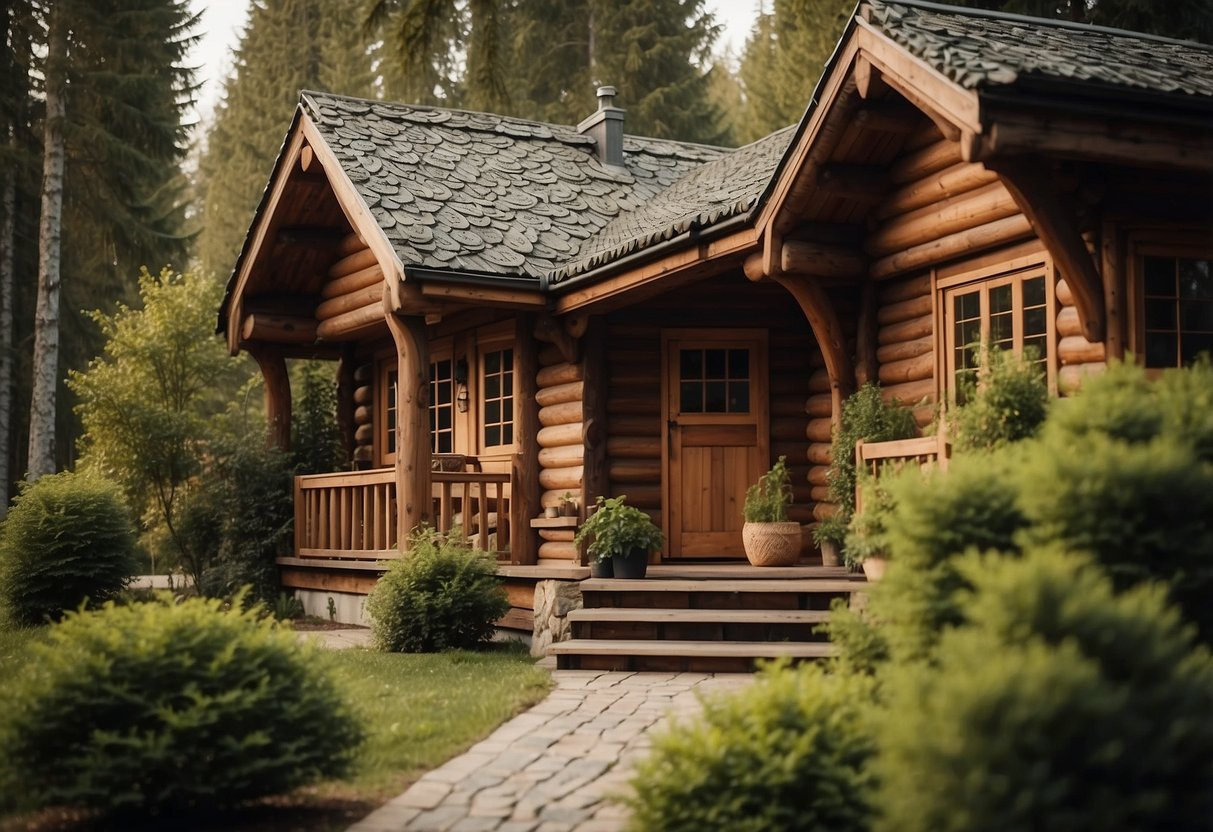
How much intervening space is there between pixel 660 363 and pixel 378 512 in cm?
329

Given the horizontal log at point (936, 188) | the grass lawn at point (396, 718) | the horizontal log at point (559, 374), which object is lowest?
the grass lawn at point (396, 718)

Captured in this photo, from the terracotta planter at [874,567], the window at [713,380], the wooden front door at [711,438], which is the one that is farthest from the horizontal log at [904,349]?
the terracotta planter at [874,567]

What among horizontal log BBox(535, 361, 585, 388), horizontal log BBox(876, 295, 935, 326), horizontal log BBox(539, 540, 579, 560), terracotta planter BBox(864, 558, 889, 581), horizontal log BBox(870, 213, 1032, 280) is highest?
horizontal log BBox(870, 213, 1032, 280)

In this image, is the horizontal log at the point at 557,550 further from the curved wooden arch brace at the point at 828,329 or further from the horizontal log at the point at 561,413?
the curved wooden arch brace at the point at 828,329

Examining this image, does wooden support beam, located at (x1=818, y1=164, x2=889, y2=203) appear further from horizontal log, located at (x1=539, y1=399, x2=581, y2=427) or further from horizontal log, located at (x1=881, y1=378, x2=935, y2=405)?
horizontal log, located at (x1=539, y1=399, x2=581, y2=427)

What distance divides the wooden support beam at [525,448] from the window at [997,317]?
14.5 feet

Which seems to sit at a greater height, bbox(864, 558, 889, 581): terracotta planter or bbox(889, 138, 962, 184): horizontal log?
bbox(889, 138, 962, 184): horizontal log

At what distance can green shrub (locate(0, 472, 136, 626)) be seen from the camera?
1270cm

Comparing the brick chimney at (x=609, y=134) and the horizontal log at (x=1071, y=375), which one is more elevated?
the brick chimney at (x=609, y=134)

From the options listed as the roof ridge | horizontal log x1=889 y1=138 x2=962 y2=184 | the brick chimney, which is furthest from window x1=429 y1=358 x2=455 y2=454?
the roof ridge

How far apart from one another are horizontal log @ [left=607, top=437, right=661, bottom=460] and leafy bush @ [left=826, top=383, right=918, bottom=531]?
2220mm

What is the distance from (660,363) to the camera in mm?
12312

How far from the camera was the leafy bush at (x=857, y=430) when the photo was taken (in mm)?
9680

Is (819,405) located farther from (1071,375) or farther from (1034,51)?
(1034,51)
